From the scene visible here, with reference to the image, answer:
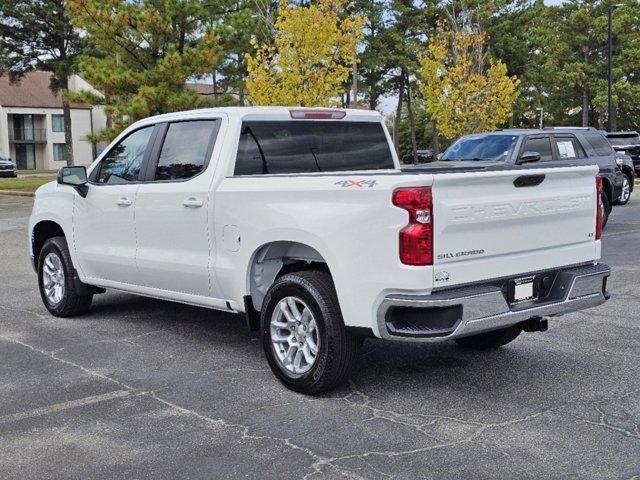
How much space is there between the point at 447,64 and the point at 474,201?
107ft

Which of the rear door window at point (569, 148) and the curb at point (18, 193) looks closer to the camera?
the rear door window at point (569, 148)

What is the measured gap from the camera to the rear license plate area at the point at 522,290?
502 cm

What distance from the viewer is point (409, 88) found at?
184 feet

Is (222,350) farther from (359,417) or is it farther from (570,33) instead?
(570,33)

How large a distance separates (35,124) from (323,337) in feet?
229

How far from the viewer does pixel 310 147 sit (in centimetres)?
640

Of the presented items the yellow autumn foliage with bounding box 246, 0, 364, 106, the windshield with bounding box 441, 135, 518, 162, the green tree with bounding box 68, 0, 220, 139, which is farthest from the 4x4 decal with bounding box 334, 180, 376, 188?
the green tree with bounding box 68, 0, 220, 139

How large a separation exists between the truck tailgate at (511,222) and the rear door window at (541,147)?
313 inches

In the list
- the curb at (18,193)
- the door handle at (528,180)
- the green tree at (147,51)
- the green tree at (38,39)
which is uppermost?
the green tree at (38,39)

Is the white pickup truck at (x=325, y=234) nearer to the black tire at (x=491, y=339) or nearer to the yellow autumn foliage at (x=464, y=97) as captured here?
the black tire at (x=491, y=339)

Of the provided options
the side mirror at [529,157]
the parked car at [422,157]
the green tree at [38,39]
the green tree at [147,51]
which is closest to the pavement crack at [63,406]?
the side mirror at [529,157]

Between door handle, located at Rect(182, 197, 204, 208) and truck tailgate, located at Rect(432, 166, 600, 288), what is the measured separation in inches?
83.0

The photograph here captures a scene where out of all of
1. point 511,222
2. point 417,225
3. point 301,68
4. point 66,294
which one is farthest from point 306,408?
point 301,68

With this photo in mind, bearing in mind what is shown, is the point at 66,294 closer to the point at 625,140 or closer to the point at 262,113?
the point at 262,113
